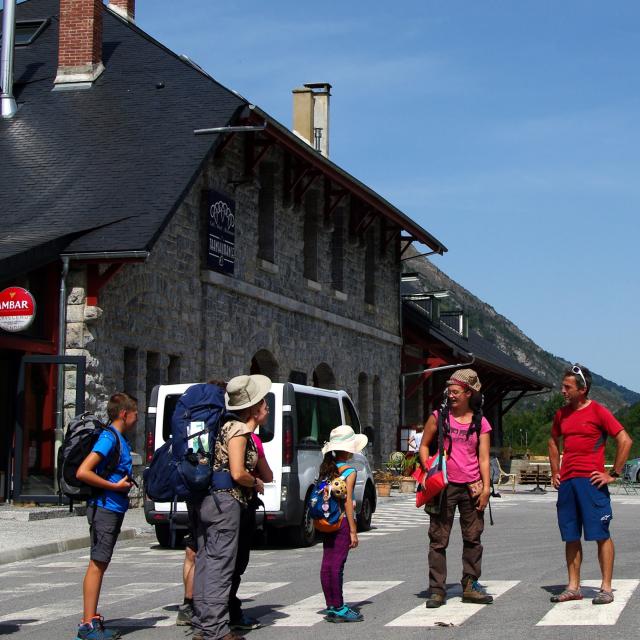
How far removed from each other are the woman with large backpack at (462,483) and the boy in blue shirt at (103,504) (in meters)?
2.17

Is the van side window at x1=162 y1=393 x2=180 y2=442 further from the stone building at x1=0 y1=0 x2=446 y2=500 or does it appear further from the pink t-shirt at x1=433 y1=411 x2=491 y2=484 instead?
the pink t-shirt at x1=433 y1=411 x2=491 y2=484

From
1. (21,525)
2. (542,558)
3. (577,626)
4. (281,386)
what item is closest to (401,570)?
(542,558)

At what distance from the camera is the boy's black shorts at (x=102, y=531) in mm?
8430

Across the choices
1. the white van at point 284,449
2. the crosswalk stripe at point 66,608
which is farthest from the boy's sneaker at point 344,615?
the white van at point 284,449

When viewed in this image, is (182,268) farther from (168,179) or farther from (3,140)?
(3,140)

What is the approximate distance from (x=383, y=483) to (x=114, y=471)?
19.9 meters

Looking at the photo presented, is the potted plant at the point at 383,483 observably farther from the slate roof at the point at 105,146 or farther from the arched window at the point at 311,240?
the slate roof at the point at 105,146

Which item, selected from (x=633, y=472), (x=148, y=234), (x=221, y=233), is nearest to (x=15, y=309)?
(x=148, y=234)

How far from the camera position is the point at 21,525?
56.6 feet

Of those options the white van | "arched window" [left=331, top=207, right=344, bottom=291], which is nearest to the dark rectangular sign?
"arched window" [left=331, top=207, right=344, bottom=291]

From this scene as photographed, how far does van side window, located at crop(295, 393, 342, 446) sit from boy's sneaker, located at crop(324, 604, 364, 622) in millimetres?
6169

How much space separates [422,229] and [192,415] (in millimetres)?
27533

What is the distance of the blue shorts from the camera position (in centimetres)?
930

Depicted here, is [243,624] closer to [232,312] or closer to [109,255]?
[109,255]
